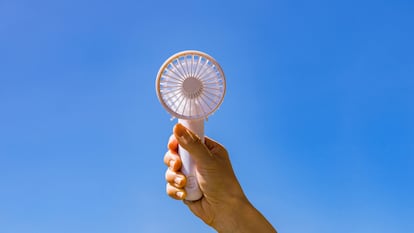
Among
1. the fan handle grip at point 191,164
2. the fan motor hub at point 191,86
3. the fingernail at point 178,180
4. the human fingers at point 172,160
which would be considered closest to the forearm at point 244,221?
the fan handle grip at point 191,164

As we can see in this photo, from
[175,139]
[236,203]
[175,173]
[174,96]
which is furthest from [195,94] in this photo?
[236,203]

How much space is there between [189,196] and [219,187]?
0.41m

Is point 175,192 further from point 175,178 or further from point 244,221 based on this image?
point 244,221

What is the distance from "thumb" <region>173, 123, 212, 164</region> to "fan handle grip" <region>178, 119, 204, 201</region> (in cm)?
8

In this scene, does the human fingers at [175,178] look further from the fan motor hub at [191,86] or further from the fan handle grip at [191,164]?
the fan motor hub at [191,86]

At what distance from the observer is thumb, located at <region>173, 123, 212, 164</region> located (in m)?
4.75

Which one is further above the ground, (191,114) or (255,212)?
(191,114)

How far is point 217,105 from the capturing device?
4730 millimetres

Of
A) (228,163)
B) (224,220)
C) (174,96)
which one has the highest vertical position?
(174,96)

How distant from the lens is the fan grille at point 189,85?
4602 millimetres

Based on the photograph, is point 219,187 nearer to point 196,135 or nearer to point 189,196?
point 189,196

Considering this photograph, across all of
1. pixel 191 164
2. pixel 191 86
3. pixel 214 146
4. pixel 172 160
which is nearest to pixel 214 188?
pixel 191 164

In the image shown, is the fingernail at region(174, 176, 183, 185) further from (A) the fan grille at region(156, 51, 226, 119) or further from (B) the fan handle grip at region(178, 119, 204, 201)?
(A) the fan grille at region(156, 51, 226, 119)

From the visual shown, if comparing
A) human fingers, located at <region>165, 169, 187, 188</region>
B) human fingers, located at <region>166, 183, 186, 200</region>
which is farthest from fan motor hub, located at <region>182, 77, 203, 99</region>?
human fingers, located at <region>166, 183, 186, 200</region>
